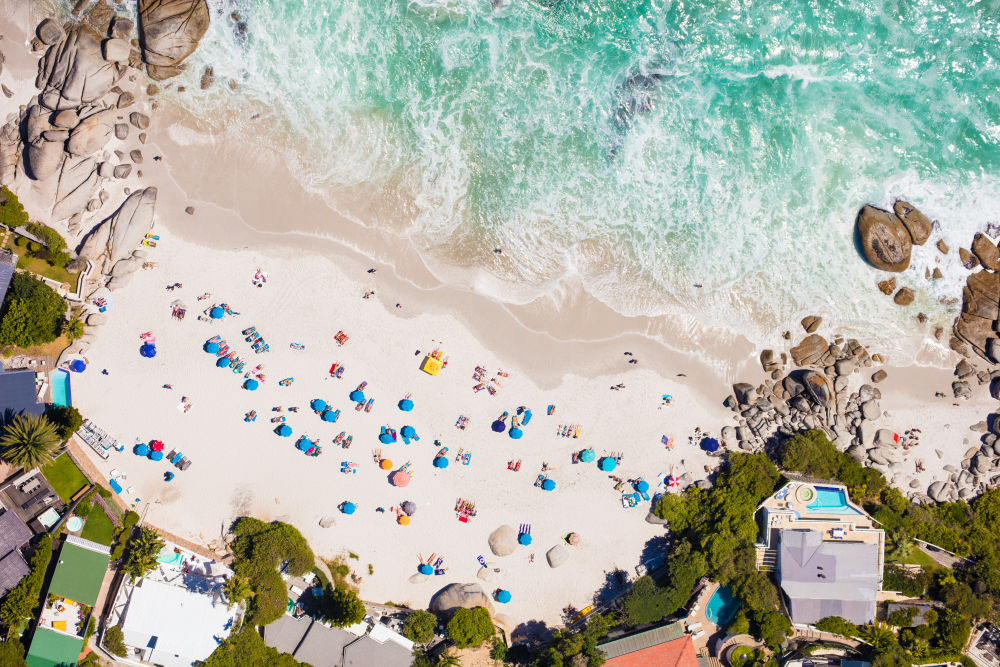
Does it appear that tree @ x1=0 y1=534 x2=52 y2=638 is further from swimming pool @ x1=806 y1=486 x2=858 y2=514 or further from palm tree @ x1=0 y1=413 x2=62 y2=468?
swimming pool @ x1=806 y1=486 x2=858 y2=514

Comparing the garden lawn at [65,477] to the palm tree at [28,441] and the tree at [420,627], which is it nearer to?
the palm tree at [28,441]

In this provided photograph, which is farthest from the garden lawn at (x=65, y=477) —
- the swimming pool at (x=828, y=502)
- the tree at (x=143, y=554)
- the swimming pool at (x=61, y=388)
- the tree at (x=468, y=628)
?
the swimming pool at (x=828, y=502)

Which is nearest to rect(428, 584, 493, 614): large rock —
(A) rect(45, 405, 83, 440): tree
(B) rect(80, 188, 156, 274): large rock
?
(A) rect(45, 405, 83, 440): tree

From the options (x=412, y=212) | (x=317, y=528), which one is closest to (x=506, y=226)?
(x=412, y=212)

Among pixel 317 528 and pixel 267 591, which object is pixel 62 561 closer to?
pixel 267 591

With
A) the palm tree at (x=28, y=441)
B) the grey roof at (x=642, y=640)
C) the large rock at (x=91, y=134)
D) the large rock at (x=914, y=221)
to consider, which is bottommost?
the grey roof at (x=642, y=640)

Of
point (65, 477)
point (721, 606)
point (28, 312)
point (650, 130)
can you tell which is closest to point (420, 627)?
point (721, 606)
